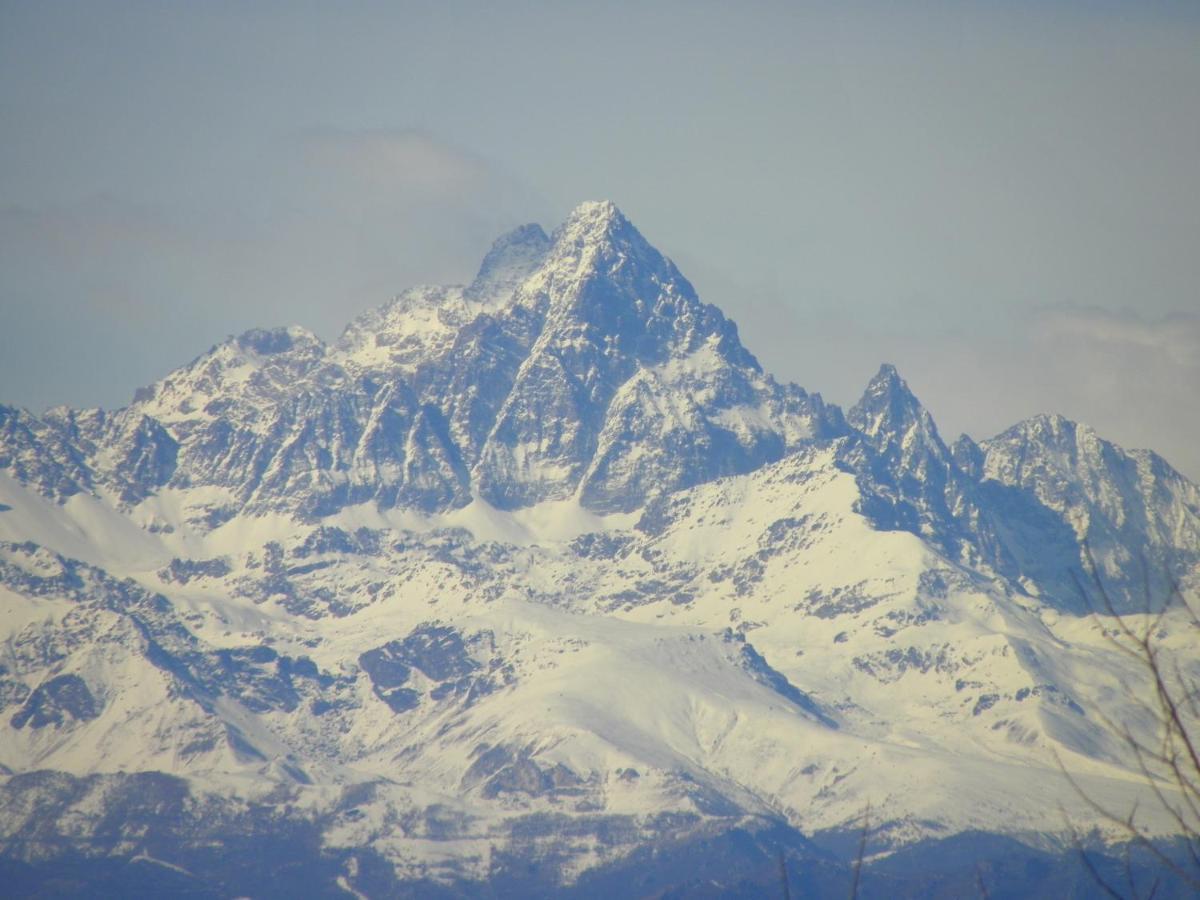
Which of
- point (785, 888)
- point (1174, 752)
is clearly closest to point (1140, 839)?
point (1174, 752)

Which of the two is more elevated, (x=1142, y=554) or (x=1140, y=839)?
(x=1142, y=554)

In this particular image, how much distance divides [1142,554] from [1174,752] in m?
3.86

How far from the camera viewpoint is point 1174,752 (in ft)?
88.4

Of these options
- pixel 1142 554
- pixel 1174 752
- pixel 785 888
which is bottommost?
pixel 785 888

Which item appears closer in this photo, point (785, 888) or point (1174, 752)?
point (1174, 752)

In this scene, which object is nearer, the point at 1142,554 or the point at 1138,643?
the point at 1138,643

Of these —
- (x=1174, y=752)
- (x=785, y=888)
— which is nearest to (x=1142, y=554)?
(x=1174, y=752)

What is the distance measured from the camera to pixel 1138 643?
85.3 ft

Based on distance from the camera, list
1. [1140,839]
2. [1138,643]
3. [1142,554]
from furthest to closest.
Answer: [1142,554] < [1140,839] < [1138,643]

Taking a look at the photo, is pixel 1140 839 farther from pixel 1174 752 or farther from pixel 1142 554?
pixel 1142 554

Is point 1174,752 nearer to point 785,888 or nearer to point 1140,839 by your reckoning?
point 1140,839

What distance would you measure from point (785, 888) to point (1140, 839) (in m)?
5.31

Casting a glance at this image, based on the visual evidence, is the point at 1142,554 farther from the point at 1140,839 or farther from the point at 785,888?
the point at 785,888

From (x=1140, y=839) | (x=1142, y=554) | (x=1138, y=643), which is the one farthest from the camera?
(x=1142, y=554)
